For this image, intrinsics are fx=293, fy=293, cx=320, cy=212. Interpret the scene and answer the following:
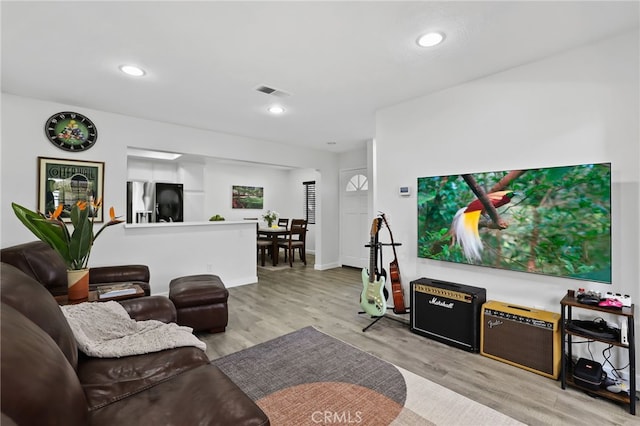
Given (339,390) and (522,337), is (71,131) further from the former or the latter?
(522,337)

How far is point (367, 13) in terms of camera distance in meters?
1.87

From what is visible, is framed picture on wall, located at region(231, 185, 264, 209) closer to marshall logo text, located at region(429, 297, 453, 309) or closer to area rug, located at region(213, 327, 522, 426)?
area rug, located at region(213, 327, 522, 426)

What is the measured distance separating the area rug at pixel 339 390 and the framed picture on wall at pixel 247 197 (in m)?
5.93

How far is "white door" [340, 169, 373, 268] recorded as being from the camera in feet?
20.4

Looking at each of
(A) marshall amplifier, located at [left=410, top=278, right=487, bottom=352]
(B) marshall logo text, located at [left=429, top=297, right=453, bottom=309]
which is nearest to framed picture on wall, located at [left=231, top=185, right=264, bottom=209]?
(A) marshall amplifier, located at [left=410, top=278, right=487, bottom=352]

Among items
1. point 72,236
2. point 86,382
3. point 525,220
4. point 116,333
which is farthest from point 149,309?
point 525,220

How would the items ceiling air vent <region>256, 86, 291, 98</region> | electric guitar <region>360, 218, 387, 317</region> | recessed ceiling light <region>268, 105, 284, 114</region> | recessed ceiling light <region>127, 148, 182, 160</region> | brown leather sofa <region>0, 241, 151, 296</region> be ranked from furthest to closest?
1. recessed ceiling light <region>127, 148, 182, 160</region>
2. recessed ceiling light <region>268, 105, 284, 114</region>
3. electric guitar <region>360, 218, 387, 317</region>
4. ceiling air vent <region>256, 86, 291, 98</region>
5. brown leather sofa <region>0, 241, 151, 296</region>

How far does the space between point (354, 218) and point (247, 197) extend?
3.46 meters

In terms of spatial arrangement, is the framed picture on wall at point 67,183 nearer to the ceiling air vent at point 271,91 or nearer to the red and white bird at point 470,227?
the ceiling air vent at point 271,91

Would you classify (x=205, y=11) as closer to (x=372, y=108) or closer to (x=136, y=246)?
(x=372, y=108)

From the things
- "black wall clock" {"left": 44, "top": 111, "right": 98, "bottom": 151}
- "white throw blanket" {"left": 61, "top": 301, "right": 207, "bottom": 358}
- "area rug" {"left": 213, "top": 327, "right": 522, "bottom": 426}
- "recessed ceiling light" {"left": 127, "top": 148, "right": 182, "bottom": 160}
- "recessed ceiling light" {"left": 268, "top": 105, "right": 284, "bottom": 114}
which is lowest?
"area rug" {"left": 213, "top": 327, "right": 522, "bottom": 426}

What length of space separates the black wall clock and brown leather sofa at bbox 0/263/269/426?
2.64 metres

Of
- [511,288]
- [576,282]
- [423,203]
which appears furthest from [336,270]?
[576,282]

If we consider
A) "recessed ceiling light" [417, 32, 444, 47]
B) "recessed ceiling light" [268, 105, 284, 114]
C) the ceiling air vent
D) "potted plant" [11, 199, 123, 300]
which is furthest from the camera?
"recessed ceiling light" [268, 105, 284, 114]
